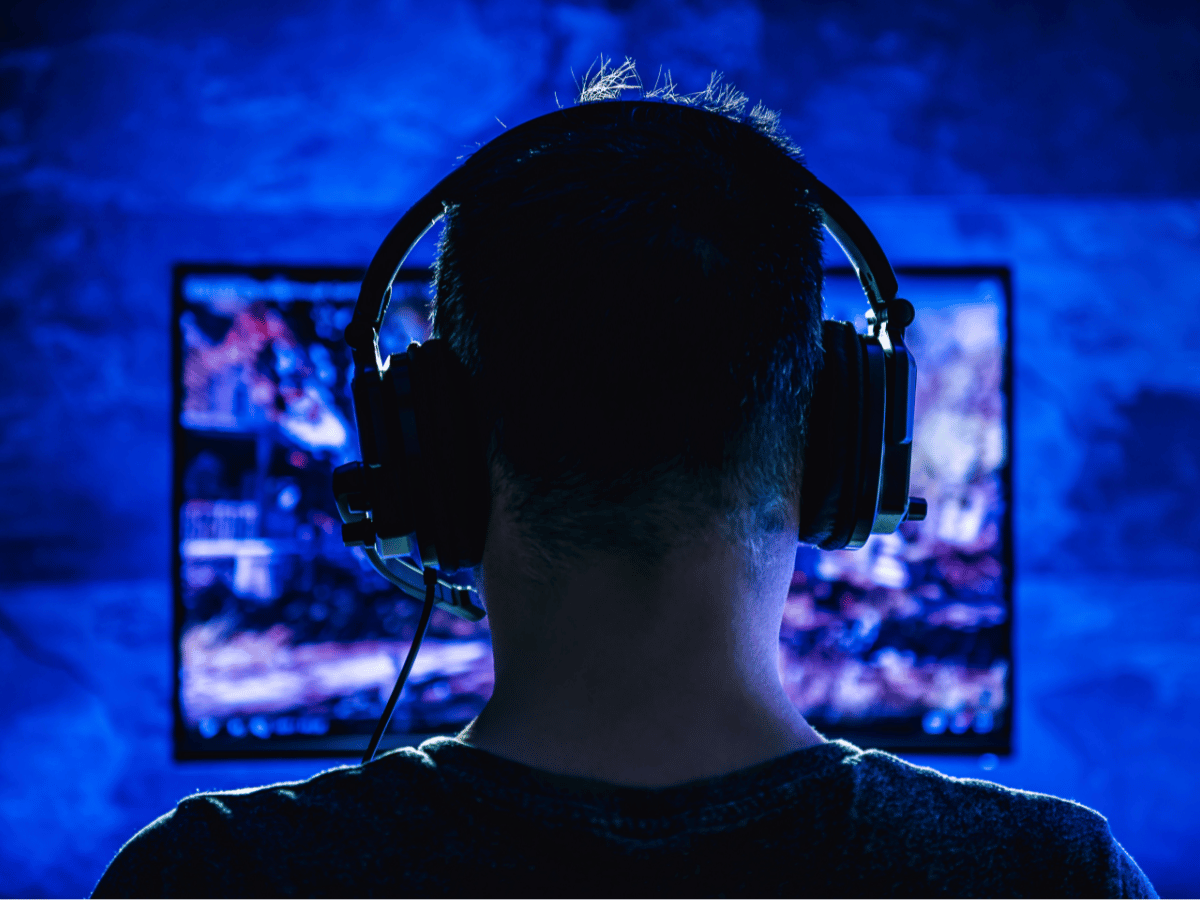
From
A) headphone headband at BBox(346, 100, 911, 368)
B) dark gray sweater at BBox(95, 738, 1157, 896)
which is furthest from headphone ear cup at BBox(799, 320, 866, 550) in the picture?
dark gray sweater at BBox(95, 738, 1157, 896)

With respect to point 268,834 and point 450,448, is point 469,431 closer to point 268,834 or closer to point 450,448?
point 450,448

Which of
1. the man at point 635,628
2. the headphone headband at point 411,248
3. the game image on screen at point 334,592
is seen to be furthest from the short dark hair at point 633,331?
the game image on screen at point 334,592

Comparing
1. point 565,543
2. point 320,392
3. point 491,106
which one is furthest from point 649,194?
point 491,106

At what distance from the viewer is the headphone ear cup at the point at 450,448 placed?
56cm

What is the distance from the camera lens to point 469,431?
569 mm

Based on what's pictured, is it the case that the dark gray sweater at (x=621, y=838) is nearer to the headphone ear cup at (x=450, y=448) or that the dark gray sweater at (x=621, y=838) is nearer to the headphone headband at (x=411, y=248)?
the headphone ear cup at (x=450, y=448)

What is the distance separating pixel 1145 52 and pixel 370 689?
253 centimetres

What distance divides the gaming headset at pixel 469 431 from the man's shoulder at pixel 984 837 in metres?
0.21

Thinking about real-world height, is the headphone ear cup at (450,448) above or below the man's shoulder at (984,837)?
above

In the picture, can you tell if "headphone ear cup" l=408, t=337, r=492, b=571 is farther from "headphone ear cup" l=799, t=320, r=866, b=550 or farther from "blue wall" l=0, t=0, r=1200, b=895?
"blue wall" l=0, t=0, r=1200, b=895

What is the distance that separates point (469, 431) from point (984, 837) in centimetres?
40

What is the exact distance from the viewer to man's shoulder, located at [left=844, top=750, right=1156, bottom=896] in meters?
0.44

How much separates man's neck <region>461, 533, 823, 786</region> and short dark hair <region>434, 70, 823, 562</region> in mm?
26

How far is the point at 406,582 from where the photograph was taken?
78 cm
